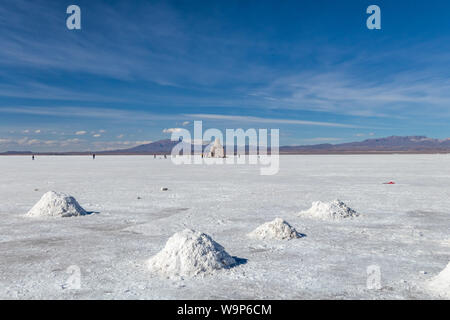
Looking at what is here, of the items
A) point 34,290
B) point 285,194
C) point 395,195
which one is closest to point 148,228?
point 34,290

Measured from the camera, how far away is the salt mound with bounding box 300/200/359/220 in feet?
33.2

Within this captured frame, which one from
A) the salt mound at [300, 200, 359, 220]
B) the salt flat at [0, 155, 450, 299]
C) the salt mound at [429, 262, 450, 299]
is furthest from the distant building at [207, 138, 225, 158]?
the salt mound at [429, 262, 450, 299]

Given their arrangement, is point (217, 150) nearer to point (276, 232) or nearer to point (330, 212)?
point (330, 212)

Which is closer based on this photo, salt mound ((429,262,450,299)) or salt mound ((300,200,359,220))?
salt mound ((429,262,450,299))

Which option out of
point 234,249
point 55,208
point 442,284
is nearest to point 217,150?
point 55,208

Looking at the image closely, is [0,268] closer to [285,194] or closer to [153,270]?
[153,270]

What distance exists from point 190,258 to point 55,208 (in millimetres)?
6280

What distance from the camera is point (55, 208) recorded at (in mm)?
10508

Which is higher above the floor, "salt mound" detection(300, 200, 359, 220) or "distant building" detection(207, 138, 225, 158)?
"distant building" detection(207, 138, 225, 158)

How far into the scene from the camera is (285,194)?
15430 millimetres

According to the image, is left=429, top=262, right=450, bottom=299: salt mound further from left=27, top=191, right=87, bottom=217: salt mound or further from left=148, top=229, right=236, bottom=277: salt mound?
left=27, top=191, right=87, bottom=217: salt mound

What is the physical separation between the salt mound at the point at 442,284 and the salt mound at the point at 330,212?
4.93 meters

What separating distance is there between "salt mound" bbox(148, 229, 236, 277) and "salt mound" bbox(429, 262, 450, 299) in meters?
2.81
